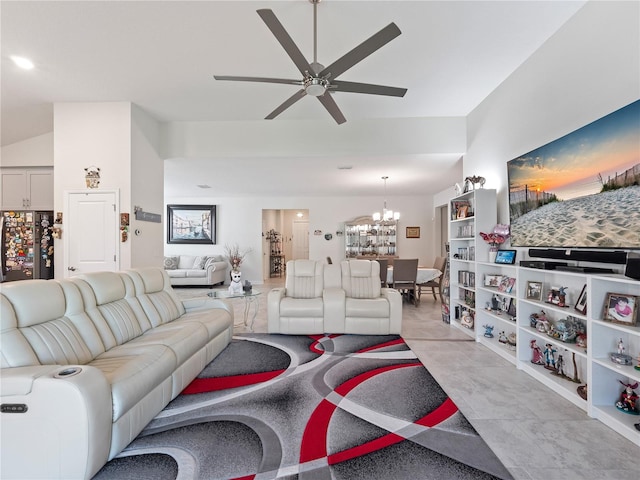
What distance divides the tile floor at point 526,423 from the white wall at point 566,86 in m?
1.72

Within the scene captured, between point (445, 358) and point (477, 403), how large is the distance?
87 centimetres

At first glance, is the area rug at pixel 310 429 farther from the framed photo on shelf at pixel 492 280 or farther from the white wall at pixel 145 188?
the white wall at pixel 145 188

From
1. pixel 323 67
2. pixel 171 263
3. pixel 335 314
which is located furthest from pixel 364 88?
pixel 171 263

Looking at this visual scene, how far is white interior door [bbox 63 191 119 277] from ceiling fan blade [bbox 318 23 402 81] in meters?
3.48

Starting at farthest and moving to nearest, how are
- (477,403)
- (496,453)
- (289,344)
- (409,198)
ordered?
(409,198) < (289,344) < (477,403) < (496,453)

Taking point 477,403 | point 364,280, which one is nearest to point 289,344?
point 364,280

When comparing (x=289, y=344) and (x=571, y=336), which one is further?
(x=289, y=344)

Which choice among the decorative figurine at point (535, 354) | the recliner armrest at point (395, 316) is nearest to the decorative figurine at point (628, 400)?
the decorative figurine at point (535, 354)

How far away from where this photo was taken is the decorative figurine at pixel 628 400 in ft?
6.30

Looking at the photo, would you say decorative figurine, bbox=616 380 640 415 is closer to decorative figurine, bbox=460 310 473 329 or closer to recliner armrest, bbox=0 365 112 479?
decorative figurine, bbox=460 310 473 329

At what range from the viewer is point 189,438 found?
1.80 meters

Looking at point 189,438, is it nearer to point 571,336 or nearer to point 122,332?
point 122,332

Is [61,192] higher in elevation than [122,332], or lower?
higher

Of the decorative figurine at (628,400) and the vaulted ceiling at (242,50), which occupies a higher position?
the vaulted ceiling at (242,50)
